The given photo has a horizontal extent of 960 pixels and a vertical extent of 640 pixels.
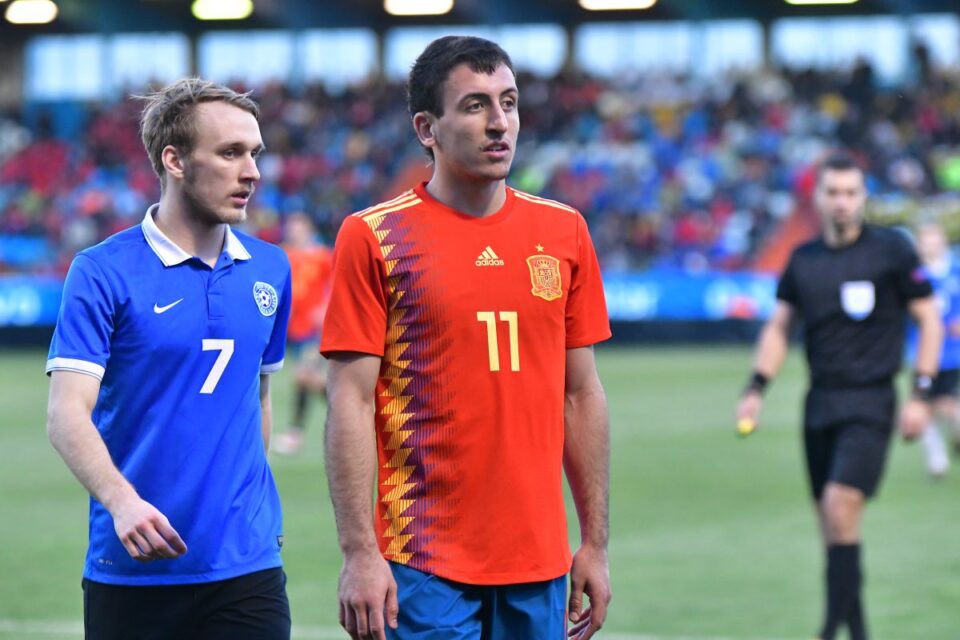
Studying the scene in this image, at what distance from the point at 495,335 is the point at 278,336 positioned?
95 centimetres

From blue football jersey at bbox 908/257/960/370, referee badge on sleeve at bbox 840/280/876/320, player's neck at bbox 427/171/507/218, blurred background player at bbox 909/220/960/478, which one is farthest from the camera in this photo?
blue football jersey at bbox 908/257/960/370

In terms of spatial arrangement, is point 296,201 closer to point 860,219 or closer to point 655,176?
point 655,176

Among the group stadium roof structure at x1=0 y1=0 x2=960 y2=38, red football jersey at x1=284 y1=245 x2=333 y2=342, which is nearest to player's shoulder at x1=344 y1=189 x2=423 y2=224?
red football jersey at x1=284 y1=245 x2=333 y2=342

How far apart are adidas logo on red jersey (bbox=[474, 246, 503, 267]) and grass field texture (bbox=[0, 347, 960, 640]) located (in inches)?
155

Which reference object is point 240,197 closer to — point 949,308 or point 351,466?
point 351,466

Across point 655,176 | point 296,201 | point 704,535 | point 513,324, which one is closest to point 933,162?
point 655,176

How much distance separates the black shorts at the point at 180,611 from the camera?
4117 millimetres

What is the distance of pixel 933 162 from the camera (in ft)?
110

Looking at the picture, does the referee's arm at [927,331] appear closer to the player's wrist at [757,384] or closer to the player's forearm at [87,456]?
the player's wrist at [757,384]

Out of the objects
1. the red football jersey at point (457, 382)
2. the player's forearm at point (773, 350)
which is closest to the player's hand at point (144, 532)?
the red football jersey at point (457, 382)

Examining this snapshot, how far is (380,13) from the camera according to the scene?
157ft

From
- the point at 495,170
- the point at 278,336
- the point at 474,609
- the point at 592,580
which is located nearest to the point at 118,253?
the point at 278,336

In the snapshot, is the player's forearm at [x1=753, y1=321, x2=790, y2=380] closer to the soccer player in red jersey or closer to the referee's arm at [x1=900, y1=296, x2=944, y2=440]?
the referee's arm at [x1=900, y1=296, x2=944, y2=440]

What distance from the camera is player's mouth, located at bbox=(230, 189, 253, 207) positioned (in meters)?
4.18
